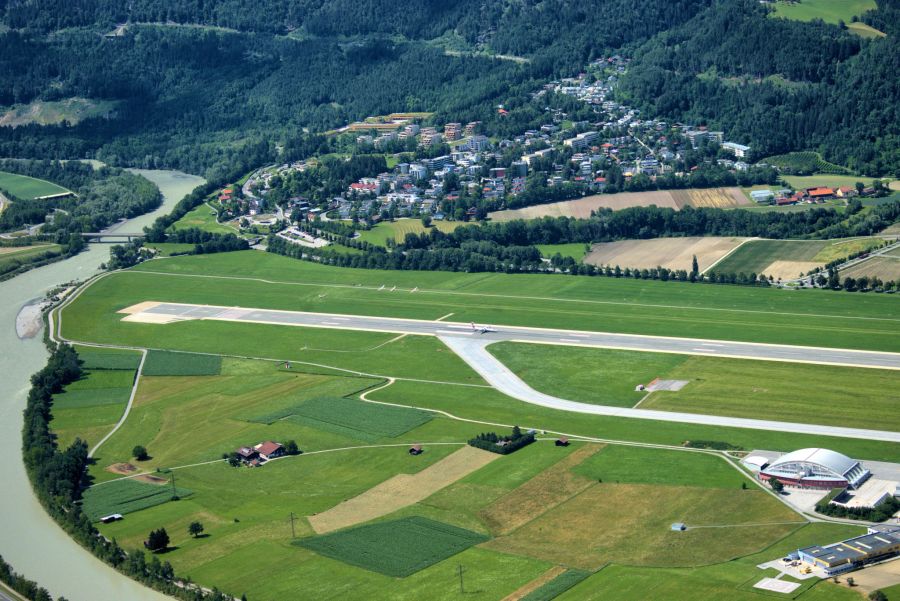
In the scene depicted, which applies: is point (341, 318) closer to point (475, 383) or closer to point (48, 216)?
point (475, 383)

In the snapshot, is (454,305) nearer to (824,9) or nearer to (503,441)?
(503,441)

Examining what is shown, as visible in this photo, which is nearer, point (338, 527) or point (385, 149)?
point (338, 527)

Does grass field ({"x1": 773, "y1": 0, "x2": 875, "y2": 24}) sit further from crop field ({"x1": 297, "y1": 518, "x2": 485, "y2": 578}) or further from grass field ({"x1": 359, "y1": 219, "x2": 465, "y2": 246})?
crop field ({"x1": 297, "y1": 518, "x2": 485, "y2": 578})

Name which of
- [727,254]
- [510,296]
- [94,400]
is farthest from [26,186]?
[727,254]

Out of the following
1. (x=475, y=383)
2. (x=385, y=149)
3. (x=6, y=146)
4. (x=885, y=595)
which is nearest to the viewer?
(x=885, y=595)

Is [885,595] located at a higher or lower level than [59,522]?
higher

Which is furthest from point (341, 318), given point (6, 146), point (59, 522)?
point (6, 146)

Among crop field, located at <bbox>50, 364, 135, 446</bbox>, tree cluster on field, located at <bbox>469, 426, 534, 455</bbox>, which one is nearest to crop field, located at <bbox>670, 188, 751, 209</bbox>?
tree cluster on field, located at <bbox>469, 426, 534, 455</bbox>
